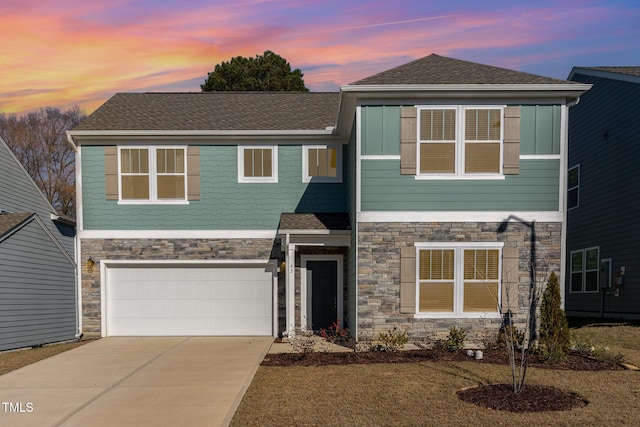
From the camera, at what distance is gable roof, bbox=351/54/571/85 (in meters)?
11.8

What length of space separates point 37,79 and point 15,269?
521 cm

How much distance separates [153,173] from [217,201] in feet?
6.00

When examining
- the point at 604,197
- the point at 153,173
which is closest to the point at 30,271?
the point at 153,173

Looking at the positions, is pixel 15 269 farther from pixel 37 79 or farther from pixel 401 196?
pixel 401 196

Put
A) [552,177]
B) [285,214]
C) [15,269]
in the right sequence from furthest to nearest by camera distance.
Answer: [285,214]
[15,269]
[552,177]

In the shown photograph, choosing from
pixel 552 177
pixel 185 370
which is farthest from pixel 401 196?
pixel 185 370

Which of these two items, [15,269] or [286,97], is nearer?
[15,269]

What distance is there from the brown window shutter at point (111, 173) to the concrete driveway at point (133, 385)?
389 cm

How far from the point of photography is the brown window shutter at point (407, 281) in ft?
38.6

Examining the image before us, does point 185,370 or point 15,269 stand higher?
point 15,269

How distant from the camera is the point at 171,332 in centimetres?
1494

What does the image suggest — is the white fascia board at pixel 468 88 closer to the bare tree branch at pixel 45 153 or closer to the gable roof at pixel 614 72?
the gable roof at pixel 614 72

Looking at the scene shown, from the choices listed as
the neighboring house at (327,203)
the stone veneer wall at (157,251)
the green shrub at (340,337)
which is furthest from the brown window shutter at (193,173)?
the green shrub at (340,337)

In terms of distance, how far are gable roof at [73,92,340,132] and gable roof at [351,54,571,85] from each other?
3129 millimetres
